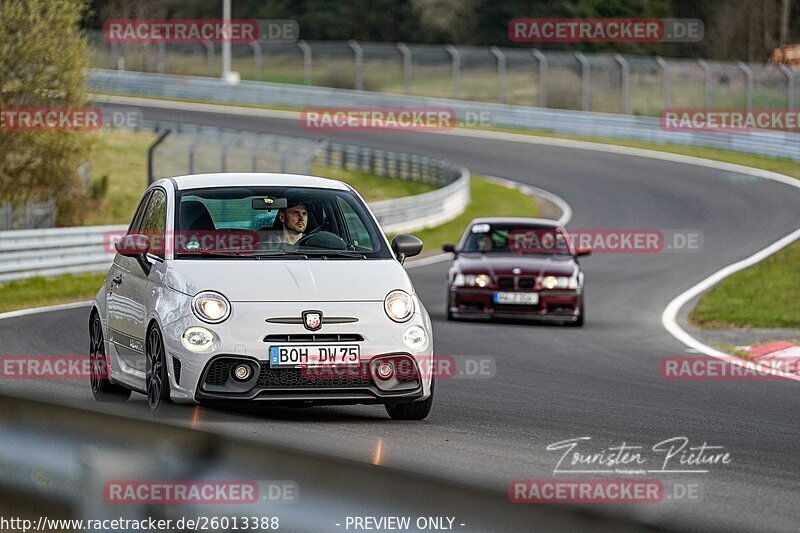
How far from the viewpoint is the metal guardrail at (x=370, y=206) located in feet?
71.9

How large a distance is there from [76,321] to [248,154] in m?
19.4

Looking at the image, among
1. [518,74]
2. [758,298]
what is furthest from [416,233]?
[518,74]

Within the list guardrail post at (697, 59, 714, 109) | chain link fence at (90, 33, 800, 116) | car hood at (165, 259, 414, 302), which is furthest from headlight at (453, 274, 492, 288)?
guardrail post at (697, 59, 714, 109)

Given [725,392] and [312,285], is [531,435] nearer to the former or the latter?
[312,285]

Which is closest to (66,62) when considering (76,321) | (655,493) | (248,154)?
(248,154)

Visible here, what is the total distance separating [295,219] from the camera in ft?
29.5

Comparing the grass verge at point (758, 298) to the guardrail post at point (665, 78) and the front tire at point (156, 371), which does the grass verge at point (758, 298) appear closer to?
the front tire at point (156, 371)

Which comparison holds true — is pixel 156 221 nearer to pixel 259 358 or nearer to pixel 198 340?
pixel 198 340

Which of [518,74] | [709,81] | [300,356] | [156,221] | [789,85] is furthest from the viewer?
[518,74]

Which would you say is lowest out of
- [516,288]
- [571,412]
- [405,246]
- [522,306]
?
[522,306]

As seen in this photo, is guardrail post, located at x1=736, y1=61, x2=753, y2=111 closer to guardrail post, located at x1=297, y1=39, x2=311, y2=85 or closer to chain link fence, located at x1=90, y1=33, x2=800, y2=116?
chain link fence, located at x1=90, y1=33, x2=800, y2=116

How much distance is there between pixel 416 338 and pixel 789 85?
131ft

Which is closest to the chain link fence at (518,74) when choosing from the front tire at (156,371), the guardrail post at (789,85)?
the guardrail post at (789,85)

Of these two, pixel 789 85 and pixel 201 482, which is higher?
pixel 201 482
